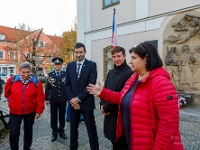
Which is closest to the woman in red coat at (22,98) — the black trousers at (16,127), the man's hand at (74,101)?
the black trousers at (16,127)

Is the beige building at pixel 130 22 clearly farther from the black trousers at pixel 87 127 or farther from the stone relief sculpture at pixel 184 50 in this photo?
the black trousers at pixel 87 127

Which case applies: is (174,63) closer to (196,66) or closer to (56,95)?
(196,66)

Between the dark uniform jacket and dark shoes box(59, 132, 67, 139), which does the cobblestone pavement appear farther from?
the dark uniform jacket

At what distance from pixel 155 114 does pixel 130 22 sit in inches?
329

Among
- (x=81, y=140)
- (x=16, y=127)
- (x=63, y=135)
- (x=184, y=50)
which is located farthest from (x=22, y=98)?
(x=184, y=50)

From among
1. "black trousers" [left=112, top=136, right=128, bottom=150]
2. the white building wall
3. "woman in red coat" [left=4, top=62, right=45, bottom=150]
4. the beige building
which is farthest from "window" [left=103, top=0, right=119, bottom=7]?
"black trousers" [left=112, top=136, right=128, bottom=150]

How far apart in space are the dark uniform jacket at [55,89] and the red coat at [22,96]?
0.96m

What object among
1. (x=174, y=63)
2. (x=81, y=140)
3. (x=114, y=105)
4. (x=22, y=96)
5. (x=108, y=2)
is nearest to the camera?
(x=114, y=105)

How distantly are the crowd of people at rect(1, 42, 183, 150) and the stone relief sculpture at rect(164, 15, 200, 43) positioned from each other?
17.5 feet

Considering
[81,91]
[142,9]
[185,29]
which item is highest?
[142,9]

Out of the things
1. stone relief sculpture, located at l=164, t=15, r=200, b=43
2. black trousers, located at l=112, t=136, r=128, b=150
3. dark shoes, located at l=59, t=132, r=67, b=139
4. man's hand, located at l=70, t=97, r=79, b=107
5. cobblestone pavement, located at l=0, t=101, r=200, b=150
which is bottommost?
cobblestone pavement, located at l=0, t=101, r=200, b=150

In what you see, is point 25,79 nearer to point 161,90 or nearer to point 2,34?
point 161,90

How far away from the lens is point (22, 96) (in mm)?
3127

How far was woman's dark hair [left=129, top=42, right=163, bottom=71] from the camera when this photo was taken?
166cm
